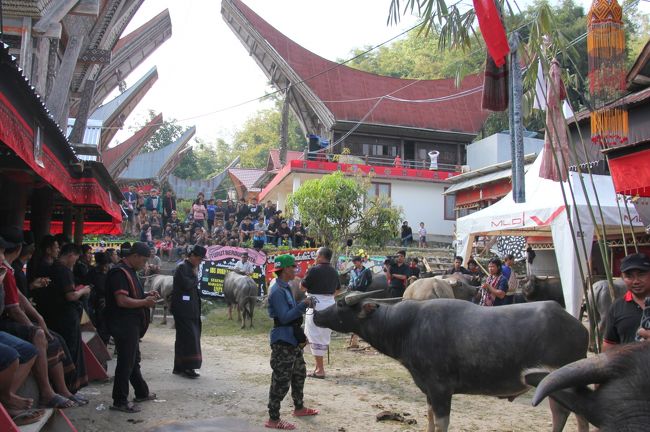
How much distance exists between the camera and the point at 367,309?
18.9ft

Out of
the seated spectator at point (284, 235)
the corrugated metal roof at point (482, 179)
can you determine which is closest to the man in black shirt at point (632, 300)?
the seated spectator at point (284, 235)

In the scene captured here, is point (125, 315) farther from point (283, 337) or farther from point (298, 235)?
point (298, 235)

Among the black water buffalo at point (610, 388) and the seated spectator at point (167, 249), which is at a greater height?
the seated spectator at point (167, 249)

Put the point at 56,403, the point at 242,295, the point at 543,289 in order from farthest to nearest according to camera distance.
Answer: the point at 242,295
the point at 543,289
the point at 56,403

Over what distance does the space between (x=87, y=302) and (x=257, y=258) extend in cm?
804

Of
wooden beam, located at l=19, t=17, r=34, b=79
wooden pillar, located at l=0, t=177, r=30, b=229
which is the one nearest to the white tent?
wooden pillar, located at l=0, t=177, r=30, b=229

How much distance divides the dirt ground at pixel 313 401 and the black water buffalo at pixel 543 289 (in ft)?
9.94

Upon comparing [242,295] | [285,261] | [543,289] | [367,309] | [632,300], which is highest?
[285,261]

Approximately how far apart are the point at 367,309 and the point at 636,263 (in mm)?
2663

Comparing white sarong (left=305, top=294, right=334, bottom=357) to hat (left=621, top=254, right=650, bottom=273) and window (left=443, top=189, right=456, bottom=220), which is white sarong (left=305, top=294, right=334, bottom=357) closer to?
hat (left=621, top=254, right=650, bottom=273)

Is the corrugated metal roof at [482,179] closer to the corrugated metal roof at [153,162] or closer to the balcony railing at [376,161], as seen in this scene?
the balcony railing at [376,161]

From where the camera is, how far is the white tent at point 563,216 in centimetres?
897

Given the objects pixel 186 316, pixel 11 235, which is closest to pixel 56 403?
pixel 11 235

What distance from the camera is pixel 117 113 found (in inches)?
884
